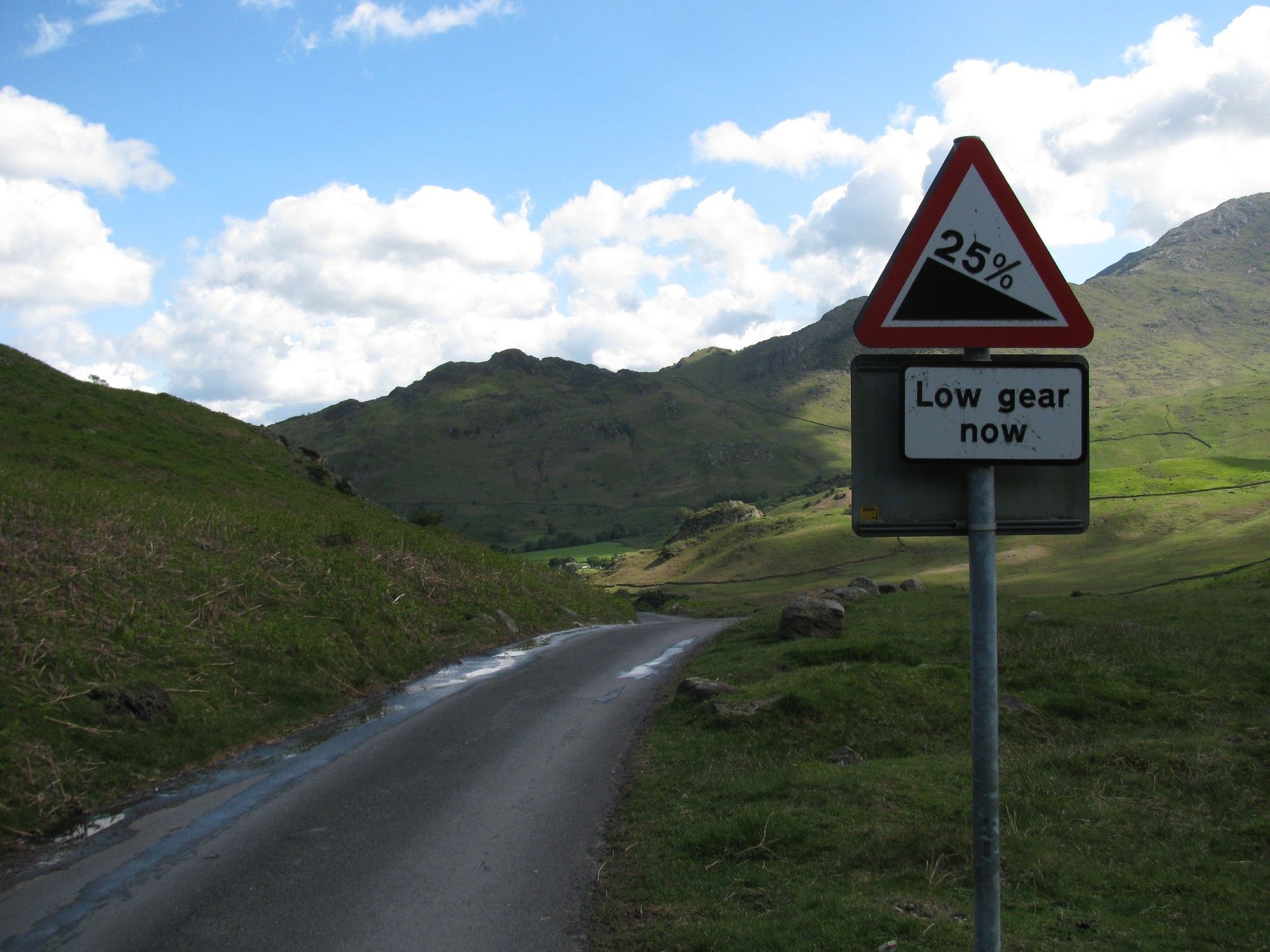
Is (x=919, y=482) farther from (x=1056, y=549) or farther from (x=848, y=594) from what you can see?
(x=1056, y=549)

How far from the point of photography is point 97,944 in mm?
6918

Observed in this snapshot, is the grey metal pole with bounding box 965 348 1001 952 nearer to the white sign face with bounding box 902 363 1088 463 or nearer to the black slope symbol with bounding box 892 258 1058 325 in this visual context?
the white sign face with bounding box 902 363 1088 463

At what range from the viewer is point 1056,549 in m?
86.4

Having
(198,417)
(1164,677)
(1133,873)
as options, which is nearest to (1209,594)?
(1164,677)

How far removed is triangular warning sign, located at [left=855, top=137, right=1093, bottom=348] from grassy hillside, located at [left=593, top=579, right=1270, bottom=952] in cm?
425

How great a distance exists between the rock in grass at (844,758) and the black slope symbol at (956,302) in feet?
27.7

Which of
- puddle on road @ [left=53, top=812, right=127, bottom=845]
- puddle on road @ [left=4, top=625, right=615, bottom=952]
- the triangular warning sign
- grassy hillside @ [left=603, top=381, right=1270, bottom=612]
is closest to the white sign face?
the triangular warning sign

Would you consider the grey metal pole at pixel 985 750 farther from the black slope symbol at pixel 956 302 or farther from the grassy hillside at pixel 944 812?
the grassy hillside at pixel 944 812

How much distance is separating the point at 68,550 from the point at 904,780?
15.1 metres

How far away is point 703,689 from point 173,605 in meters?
9.72

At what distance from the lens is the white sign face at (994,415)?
3.82 meters

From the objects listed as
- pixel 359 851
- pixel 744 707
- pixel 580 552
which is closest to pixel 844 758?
pixel 744 707

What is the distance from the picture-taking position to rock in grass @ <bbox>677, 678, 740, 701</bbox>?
1496cm

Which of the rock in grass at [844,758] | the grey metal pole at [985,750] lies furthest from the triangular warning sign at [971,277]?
the rock in grass at [844,758]
